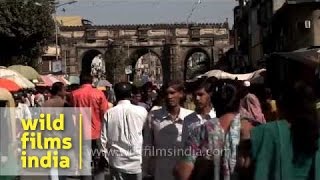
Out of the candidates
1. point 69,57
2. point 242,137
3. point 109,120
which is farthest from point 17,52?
point 69,57

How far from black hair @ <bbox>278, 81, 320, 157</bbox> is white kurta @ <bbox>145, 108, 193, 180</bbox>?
347cm

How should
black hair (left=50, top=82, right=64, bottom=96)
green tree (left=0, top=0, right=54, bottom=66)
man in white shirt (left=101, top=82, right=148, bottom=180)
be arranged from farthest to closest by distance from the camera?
1. green tree (left=0, top=0, right=54, bottom=66)
2. black hair (left=50, top=82, right=64, bottom=96)
3. man in white shirt (left=101, top=82, right=148, bottom=180)

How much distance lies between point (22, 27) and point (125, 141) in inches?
1247

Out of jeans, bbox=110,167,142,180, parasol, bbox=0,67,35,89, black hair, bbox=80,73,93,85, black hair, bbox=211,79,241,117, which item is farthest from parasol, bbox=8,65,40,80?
black hair, bbox=211,79,241,117

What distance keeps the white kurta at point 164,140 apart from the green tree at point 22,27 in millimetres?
32064

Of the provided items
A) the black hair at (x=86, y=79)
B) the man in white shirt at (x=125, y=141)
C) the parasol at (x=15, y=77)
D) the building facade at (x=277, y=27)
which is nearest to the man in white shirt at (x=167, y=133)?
the man in white shirt at (x=125, y=141)

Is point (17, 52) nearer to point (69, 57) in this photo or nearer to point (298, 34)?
point (298, 34)

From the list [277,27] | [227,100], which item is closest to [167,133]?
[227,100]

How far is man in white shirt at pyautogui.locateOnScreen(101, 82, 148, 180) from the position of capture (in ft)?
30.7

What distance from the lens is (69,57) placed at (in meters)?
98.7

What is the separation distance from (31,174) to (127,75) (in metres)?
76.6

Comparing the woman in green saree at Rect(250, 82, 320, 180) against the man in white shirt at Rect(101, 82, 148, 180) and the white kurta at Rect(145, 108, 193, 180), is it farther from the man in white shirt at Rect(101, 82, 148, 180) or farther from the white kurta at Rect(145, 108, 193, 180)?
the man in white shirt at Rect(101, 82, 148, 180)

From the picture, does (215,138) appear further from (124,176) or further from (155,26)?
(155,26)

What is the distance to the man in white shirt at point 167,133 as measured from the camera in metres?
8.23
